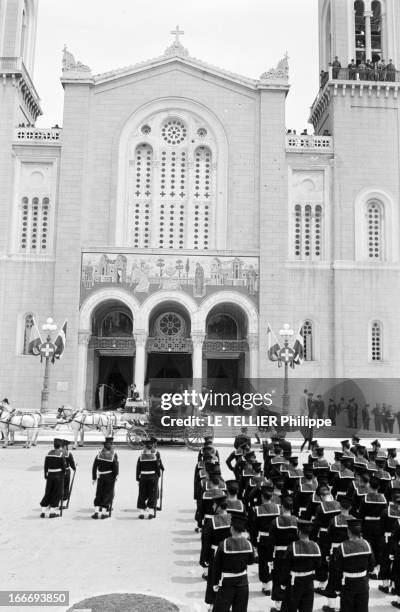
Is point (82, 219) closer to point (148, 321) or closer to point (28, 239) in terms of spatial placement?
point (28, 239)

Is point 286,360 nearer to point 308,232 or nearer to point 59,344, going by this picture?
point 308,232

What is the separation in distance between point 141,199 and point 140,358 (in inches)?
330

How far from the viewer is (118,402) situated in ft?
112

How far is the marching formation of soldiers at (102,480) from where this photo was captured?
40.6 ft

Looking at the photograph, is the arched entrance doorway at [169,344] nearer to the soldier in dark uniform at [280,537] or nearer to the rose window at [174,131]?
the rose window at [174,131]

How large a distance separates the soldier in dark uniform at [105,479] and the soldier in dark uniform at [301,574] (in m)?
5.75

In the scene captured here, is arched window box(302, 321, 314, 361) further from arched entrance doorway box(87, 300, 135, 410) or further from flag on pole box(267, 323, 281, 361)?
arched entrance doorway box(87, 300, 135, 410)

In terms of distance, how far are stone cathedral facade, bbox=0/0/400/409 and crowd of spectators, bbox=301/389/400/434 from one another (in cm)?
368

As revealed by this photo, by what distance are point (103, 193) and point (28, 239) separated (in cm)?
449

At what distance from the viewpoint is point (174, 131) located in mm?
34000

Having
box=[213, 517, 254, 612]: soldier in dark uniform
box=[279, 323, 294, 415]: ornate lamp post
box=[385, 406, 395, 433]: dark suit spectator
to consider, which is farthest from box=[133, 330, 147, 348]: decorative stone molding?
box=[213, 517, 254, 612]: soldier in dark uniform

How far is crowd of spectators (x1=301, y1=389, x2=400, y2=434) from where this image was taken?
26.9 metres

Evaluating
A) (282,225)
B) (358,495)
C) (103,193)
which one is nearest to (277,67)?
(282,225)

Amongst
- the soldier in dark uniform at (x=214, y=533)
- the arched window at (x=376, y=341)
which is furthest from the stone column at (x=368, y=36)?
the soldier in dark uniform at (x=214, y=533)
